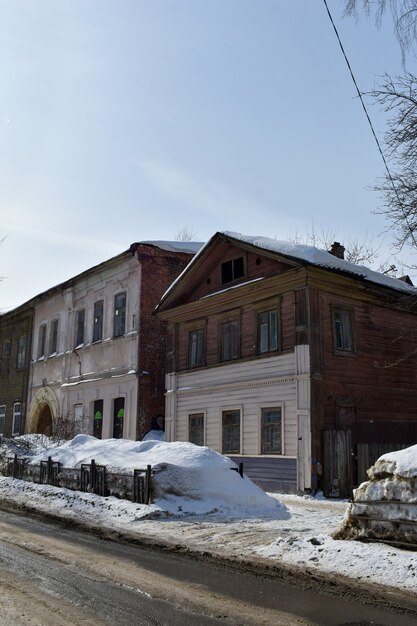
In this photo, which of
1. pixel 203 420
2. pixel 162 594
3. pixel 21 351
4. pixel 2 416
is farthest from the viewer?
pixel 2 416

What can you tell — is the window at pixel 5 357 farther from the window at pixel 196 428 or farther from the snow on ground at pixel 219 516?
the snow on ground at pixel 219 516

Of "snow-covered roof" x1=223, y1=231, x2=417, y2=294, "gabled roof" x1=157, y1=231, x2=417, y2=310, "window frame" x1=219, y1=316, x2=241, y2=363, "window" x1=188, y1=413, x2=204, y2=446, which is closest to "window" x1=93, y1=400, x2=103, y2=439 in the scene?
"window" x1=188, y1=413, x2=204, y2=446

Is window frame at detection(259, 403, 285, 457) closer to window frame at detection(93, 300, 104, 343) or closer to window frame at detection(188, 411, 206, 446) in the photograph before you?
window frame at detection(188, 411, 206, 446)

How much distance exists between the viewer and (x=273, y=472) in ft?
59.5

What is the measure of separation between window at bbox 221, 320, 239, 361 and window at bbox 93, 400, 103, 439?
8113mm

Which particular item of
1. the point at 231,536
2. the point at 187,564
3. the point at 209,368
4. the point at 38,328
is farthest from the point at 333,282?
the point at 38,328

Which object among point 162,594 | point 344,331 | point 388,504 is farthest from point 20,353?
point 162,594

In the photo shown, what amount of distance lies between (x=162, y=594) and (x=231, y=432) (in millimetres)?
14207

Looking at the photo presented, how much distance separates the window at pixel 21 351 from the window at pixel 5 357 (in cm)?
154

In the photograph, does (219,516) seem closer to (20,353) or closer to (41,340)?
(41,340)

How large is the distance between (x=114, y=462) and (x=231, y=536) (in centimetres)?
501

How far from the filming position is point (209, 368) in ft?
70.2

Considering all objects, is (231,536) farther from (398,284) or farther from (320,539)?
(398,284)

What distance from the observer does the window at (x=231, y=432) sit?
20009 millimetres
